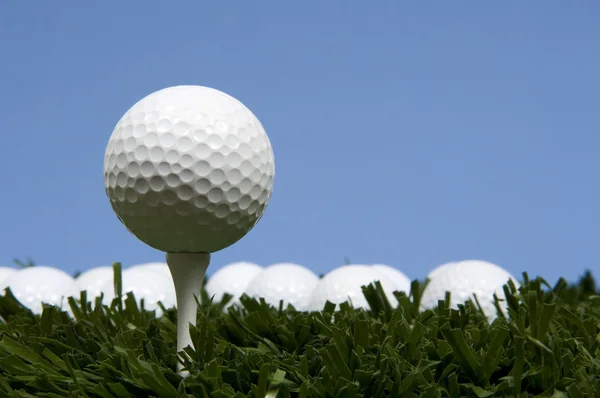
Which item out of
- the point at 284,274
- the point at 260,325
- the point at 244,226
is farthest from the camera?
the point at 284,274

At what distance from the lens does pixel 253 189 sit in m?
1.73

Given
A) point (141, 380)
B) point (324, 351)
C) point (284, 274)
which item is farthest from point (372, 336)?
point (284, 274)

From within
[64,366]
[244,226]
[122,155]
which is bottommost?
[64,366]

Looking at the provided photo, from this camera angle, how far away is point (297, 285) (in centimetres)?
309

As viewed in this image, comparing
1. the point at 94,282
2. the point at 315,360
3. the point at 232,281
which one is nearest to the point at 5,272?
the point at 94,282

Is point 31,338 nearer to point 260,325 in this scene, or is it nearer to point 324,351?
point 260,325

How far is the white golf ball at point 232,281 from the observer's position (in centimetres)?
362

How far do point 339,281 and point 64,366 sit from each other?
129 cm

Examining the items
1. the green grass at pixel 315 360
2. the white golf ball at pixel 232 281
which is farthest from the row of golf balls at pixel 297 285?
the green grass at pixel 315 360

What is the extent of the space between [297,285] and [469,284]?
0.79 metres

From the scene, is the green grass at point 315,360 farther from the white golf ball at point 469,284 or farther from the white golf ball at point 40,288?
the white golf ball at point 40,288

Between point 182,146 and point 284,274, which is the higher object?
point 182,146

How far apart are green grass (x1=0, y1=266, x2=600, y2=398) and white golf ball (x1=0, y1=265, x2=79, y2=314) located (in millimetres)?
834

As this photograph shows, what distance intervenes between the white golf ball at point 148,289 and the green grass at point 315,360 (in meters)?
0.73
